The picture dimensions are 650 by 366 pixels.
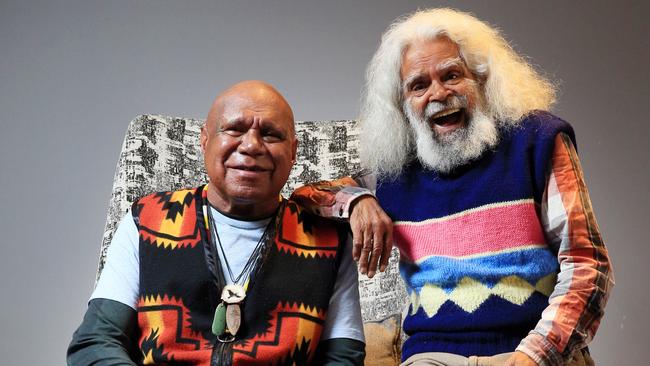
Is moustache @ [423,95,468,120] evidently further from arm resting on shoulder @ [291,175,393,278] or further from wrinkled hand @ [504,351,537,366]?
wrinkled hand @ [504,351,537,366]

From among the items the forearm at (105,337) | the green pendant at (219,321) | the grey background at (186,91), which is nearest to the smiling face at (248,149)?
the green pendant at (219,321)

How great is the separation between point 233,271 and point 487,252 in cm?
64

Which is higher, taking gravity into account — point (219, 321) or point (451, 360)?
point (219, 321)

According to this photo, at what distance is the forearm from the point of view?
5.52 ft

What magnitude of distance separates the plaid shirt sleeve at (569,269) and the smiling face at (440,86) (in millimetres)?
292

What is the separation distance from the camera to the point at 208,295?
179 centimetres

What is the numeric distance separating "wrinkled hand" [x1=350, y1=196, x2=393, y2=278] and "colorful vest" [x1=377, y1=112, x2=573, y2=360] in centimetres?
14

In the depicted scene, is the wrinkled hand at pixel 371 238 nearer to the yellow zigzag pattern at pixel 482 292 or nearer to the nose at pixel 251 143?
the yellow zigzag pattern at pixel 482 292

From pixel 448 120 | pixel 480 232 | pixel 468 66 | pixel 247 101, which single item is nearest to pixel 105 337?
pixel 247 101

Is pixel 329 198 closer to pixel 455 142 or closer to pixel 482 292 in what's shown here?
pixel 455 142

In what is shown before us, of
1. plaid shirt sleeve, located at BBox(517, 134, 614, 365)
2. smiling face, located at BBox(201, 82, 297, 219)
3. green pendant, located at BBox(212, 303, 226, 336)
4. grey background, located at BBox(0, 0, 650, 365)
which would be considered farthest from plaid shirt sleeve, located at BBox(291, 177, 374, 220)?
grey background, located at BBox(0, 0, 650, 365)

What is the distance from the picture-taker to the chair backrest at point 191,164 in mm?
2461

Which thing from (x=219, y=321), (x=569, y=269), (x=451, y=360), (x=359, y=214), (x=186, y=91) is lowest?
(x=451, y=360)

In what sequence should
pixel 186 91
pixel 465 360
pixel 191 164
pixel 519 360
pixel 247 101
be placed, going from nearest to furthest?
1. pixel 519 360
2. pixel 465 360
3. pixel 247 101
4. pixel 191 164
5. pixel 186 91
